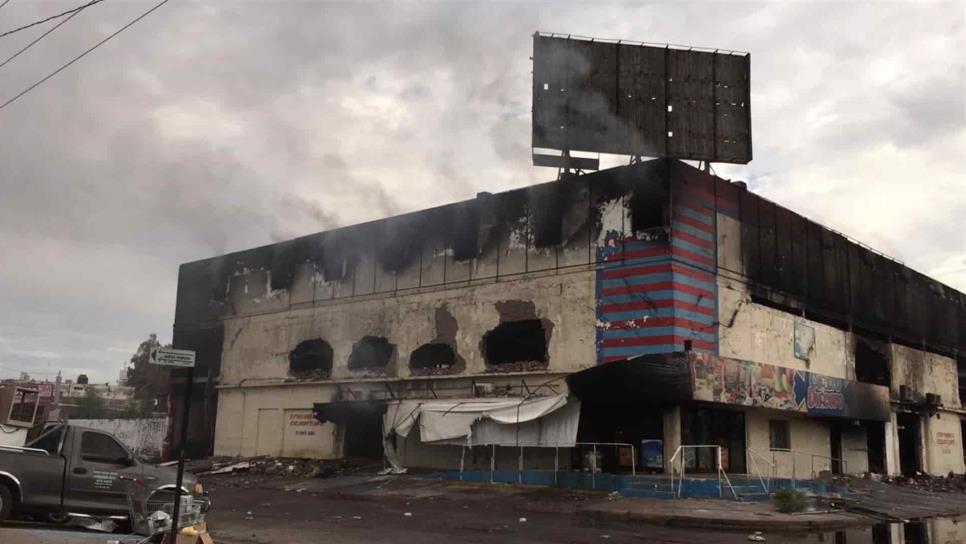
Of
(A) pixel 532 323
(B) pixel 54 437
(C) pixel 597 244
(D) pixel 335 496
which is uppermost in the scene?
(C) pixel 597 244

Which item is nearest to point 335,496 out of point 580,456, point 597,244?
point 580,456

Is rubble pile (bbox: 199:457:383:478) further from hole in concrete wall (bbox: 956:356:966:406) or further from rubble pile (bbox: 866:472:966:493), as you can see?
hole in concrete wall (bbox: 956:356:966:406)

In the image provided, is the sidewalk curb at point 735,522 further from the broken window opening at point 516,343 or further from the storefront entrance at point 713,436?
the broken window opening at point 516,343

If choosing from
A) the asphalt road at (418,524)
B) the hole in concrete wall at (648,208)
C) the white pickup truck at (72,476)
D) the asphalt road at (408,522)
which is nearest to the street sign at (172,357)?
the asphalt road at (408,522)

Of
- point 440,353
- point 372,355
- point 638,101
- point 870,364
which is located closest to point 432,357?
point 440,353

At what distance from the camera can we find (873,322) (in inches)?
1270

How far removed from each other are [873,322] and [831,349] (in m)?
4.34

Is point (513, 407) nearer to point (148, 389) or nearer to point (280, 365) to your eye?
point (280, 365)

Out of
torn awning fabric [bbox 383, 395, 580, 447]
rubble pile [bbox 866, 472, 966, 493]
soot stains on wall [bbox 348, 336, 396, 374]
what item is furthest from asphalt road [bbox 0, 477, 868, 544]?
rubble pile [bbox 866, 472, 966, 493]

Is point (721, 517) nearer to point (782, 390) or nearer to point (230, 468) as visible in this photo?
point (782, 390)

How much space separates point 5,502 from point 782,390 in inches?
771

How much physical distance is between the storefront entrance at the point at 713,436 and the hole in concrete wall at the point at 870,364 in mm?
9742

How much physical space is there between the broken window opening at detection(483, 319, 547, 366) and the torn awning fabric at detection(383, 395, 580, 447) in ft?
5.91

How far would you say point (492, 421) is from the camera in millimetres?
23703
